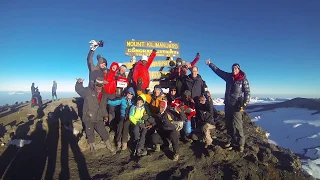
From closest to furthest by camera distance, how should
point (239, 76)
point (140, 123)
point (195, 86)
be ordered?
point (239, 76), point (140, 123), point (195, 86)

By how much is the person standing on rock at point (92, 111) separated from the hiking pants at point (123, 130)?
0.53m

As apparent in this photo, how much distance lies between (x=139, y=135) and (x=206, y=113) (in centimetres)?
284

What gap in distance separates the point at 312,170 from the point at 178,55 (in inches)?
525

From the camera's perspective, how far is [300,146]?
33250 mm

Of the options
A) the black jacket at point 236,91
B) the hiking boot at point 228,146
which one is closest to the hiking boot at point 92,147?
the hiking boot at point 228,146

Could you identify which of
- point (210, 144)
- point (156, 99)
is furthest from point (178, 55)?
point (210, 144)

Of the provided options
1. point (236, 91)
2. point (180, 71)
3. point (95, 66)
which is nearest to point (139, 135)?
point (236, 91)

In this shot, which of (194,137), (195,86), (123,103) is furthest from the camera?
(195,86)

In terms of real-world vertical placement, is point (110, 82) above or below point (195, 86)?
above

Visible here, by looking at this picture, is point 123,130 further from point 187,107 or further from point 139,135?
point 187,107

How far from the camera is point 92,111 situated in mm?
7434

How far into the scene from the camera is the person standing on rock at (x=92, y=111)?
7.39 meters

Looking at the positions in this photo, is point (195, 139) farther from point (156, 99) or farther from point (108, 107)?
point (108, 107)

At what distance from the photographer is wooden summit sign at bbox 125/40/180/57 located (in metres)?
13.8
